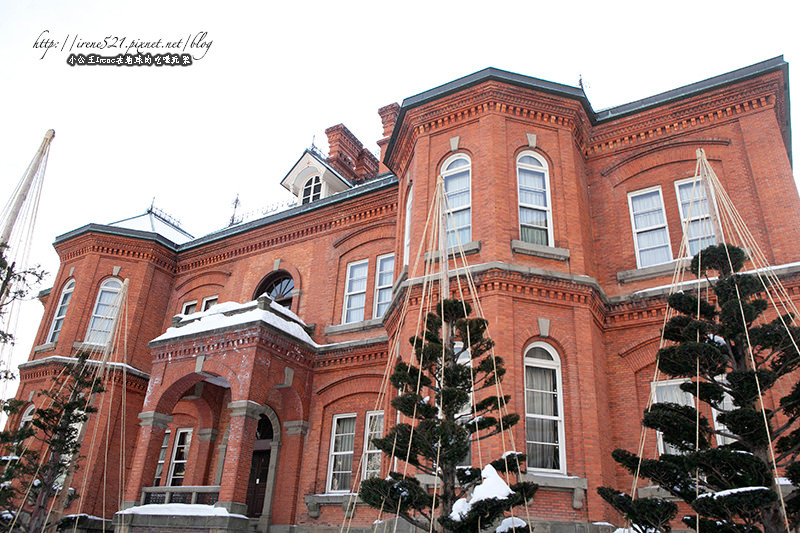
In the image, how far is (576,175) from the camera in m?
13.6

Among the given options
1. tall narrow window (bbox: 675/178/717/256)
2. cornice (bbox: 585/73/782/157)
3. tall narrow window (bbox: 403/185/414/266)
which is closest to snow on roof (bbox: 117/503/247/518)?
tall narrow window (bbox: 403/185/414/266)

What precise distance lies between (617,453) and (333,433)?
30.0 ft

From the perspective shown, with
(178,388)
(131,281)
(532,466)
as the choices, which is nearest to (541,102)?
(532,466)

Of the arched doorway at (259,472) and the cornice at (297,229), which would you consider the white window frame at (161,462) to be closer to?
the arched doorway at (259,472)

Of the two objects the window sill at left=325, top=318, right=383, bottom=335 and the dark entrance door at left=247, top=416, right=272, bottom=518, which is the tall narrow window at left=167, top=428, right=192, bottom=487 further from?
the window sill at left=325, top=318, right=383, bottom=335

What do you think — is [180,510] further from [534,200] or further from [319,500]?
[534,200]

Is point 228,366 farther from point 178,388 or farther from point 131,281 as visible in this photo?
point 131,281

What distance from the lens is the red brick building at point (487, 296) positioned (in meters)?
11.6

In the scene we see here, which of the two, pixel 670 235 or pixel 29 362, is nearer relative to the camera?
pixel 670 235

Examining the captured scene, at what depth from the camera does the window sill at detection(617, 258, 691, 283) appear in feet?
41.5

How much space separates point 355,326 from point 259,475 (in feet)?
16.3

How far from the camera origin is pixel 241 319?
48.5ft

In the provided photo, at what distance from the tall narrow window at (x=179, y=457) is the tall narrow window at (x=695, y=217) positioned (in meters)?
14.6

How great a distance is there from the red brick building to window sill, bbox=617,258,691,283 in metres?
0.03
